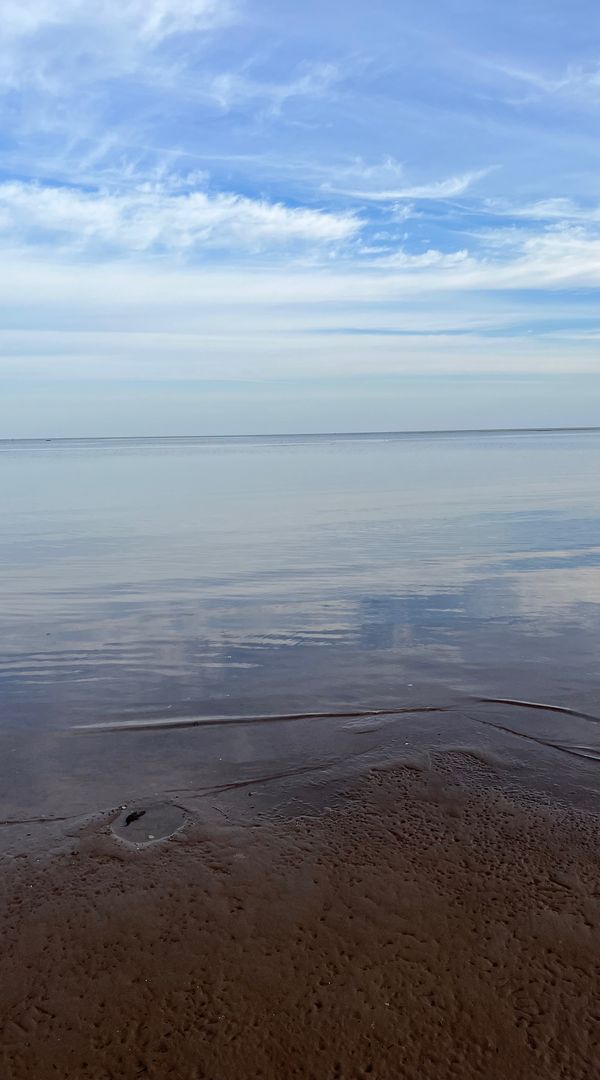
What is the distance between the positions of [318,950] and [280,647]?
7.25 meters

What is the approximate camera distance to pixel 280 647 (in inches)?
469

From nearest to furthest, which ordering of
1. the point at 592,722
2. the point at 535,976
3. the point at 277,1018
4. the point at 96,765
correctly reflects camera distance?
the point at 277,1018 < the point at 535,976 < the point at 96,765 < the point at 592,722

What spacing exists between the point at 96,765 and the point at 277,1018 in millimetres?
3953

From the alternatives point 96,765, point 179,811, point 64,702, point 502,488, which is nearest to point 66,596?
point 64,702

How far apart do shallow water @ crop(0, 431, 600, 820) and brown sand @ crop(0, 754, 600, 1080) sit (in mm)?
1117

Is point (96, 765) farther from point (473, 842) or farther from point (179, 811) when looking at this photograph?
point (473, 842)

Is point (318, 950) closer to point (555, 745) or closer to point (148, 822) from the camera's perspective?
point (148, 822)

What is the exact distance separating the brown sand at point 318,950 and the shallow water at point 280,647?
1.12m

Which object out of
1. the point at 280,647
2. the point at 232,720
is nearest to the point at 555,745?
the point at 232,720

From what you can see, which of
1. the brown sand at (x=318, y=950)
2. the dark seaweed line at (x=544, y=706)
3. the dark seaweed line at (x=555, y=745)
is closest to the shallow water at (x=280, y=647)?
the dark seaweed line at (x=555, y=745)

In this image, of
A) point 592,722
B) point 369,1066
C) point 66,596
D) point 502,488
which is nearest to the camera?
point 369,1066

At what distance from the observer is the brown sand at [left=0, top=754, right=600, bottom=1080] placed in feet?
13.1

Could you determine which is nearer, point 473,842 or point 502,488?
point 473,842

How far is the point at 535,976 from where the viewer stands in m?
4.47
